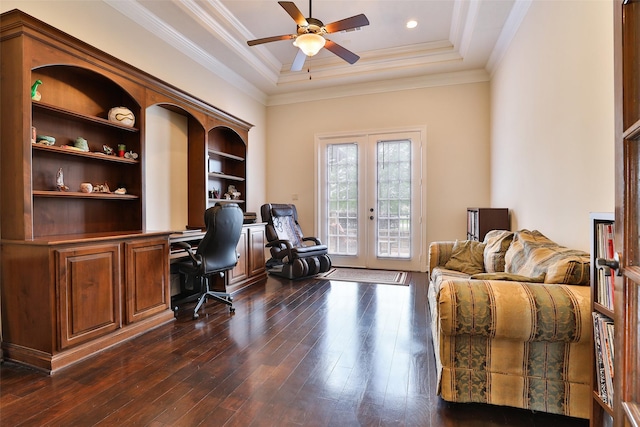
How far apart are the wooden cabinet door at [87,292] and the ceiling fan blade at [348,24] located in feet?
8.66

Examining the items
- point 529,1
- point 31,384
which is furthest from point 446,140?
point 31,384

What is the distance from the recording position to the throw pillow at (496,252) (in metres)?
2.62

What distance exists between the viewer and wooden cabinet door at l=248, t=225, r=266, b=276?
434 cm

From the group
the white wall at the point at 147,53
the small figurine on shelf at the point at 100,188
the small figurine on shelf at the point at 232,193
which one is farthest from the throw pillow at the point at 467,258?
the small figurine on shelf at the point at 100,188

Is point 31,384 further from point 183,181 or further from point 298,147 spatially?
point 298,147

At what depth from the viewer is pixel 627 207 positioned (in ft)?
2.79

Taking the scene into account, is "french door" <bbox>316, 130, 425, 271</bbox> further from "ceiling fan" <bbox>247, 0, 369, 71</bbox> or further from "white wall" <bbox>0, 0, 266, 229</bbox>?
"ceiling fan" <bbox>247, 0, 369, 71</bbox>

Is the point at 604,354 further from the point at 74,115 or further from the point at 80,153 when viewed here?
the point at 74,115

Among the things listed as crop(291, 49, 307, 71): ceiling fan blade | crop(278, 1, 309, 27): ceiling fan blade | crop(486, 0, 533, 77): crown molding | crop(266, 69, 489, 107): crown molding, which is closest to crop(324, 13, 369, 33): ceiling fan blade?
crop(278, 1, 309, 27): ceiling fan blade

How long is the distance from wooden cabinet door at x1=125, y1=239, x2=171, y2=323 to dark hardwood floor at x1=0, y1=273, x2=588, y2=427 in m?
0.23

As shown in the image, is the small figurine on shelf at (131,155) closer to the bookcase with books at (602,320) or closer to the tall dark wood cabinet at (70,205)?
the tall dark wood cabinet at (70,205)

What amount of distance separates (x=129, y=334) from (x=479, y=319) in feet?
8.55

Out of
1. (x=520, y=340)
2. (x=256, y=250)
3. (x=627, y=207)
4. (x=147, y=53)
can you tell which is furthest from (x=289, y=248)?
(x=627, y=207)

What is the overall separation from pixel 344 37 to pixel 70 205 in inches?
148
